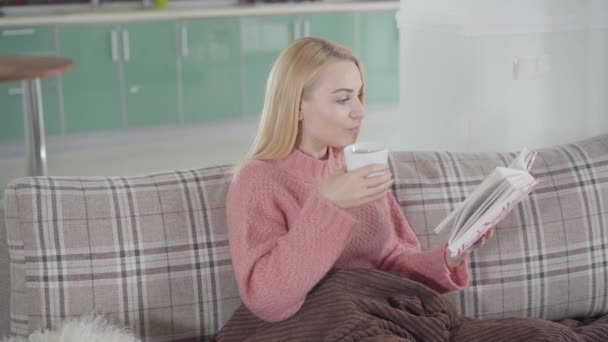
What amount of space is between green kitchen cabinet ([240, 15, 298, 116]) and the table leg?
2045 millimetres

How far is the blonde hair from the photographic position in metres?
1.79

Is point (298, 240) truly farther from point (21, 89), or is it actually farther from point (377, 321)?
point (21, 89)

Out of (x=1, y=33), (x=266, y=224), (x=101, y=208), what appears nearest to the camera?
(x=266, y=224)

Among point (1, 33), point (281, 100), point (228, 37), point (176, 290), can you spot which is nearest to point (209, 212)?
point (176, 290)

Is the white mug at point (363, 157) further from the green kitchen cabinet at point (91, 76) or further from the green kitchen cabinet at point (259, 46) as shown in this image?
the green kitchen cabinet at point (259, 46)

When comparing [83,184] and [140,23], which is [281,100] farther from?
[140,23]

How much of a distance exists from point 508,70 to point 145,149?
331cm

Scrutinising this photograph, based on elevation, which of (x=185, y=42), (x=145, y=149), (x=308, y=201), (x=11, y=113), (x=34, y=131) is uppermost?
(x=308, y=201)

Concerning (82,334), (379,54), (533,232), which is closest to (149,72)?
(379,54)

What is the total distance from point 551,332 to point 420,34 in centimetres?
142

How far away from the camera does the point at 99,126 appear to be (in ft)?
18.6

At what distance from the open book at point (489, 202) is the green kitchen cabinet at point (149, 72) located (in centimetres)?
412

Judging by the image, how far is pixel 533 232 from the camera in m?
2.16

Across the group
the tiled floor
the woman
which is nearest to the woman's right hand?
the woman
